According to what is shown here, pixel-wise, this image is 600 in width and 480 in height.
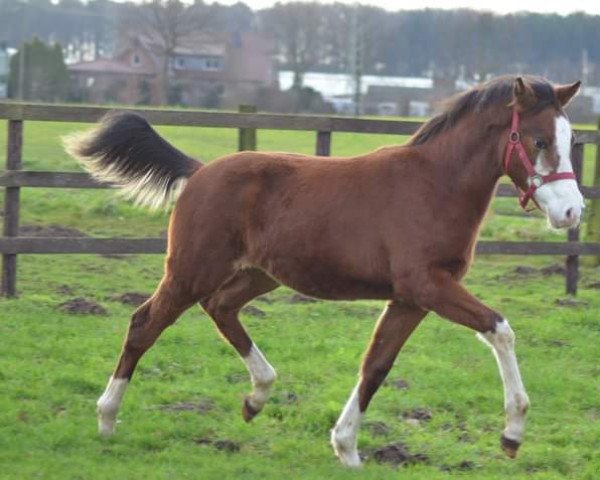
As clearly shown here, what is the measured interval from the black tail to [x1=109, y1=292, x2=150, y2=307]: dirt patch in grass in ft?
8.87

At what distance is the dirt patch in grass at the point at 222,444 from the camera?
19.2ft

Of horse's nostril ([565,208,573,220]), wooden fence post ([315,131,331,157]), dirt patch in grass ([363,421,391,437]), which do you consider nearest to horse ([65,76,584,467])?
horse's nostril ([565,208,573,220])

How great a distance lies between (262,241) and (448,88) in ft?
143

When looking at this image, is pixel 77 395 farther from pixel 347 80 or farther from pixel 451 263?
pixel 347 80

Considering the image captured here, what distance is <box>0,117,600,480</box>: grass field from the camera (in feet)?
18.5

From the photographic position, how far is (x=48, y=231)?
39.7 feet

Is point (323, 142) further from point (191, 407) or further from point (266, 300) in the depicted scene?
point (191, 407)

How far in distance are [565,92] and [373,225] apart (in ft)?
3.75

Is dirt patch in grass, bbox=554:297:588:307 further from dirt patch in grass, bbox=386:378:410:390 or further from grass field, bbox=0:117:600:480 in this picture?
dirt patch in grass, bbox=386:378:410:390

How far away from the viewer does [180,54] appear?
57.7 metres

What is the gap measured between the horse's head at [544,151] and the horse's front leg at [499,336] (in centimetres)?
54

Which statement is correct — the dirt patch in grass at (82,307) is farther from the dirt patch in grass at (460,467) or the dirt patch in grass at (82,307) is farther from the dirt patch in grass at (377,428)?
the dirt patch in grass at (460,467)

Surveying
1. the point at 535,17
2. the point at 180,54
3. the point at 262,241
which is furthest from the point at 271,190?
the point at 180,54

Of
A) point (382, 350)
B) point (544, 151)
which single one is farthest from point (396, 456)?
point (544, 151)
